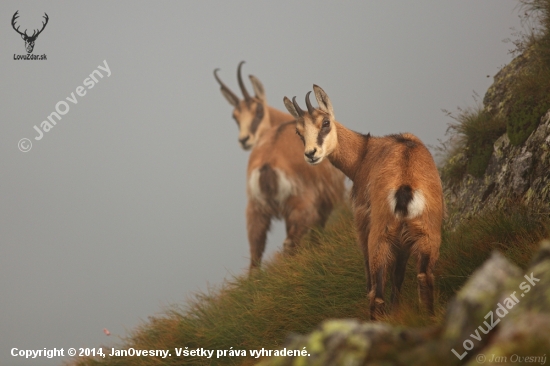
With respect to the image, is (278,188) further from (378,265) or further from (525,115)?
(378,265)

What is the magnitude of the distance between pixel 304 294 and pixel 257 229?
272 centimetres

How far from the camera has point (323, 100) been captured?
5.57 metres

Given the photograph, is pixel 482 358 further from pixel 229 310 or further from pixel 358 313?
pixel 229 310

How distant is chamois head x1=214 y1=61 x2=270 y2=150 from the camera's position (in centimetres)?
943

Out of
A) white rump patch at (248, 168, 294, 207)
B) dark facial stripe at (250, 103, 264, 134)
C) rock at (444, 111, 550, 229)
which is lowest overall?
rock at (444, 111, 550, 229)

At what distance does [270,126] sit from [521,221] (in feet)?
16.2

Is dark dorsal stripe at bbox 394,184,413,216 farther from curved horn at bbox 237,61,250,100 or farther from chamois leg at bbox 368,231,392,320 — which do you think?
curved horn at bbox 237,61,250,100

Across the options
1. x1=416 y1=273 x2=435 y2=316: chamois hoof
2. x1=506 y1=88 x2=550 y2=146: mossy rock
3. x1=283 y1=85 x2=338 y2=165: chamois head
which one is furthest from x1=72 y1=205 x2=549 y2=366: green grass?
x1=283 y1=85 x2=338 y2=165: chamois head

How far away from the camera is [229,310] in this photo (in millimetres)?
6754

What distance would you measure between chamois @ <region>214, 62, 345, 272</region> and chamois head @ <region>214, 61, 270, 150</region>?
17.7 inches

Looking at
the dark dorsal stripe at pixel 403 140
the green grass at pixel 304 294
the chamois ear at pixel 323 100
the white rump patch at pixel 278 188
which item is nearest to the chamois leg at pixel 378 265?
the green grass at pixel 304 294

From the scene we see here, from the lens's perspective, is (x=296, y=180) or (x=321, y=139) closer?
(x=321, y=139)

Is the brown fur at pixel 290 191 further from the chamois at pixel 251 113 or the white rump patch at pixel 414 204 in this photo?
the white rump patch at pixel 414 204

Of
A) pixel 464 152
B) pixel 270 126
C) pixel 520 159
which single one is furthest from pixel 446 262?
pixel 270 126
